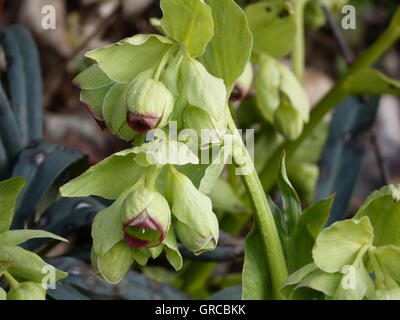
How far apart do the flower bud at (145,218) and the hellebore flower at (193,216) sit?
0.04ft

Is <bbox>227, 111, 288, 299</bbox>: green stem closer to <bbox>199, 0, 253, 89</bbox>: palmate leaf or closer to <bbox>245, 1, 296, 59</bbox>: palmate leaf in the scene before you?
<bbox>199, 0, 253, 89</bbox>: palmate leaf

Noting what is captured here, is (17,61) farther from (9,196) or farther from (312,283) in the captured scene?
(312,283)

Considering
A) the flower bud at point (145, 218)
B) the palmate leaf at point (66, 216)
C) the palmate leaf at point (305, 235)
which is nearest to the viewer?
the flower bud at point (145, 218)

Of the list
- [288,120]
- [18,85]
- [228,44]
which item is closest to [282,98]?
[288,120]

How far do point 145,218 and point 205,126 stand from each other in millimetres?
92

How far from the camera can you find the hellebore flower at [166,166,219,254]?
45cm

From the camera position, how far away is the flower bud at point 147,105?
44 cm

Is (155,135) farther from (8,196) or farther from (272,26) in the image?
(272,26)

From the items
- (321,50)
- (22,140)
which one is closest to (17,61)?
(22,140)

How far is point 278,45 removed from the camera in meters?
0.85

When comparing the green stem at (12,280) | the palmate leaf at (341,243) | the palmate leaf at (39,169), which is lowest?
the palmate leaf at (39,169)

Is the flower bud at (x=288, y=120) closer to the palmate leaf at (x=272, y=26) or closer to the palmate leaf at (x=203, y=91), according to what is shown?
the palmate leaf at (x=272, y=26)

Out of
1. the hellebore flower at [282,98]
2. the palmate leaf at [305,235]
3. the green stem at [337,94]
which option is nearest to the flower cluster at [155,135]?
the palmate leaf at [305,235]

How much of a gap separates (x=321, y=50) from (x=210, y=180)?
135cm
